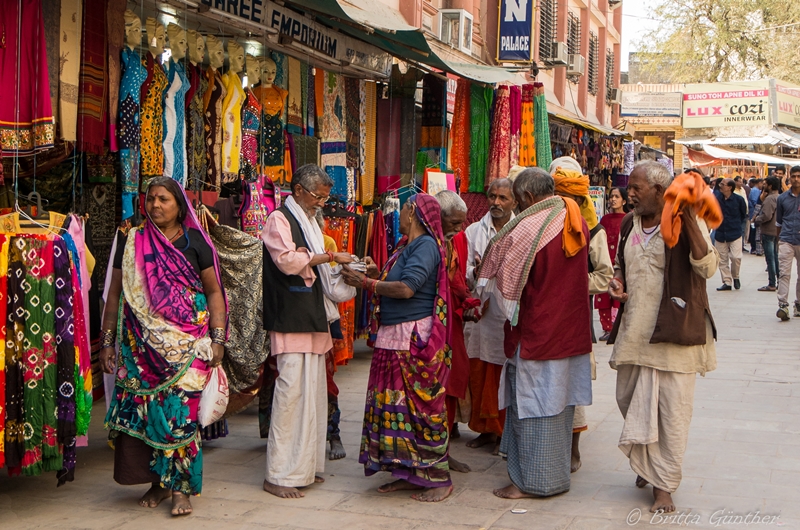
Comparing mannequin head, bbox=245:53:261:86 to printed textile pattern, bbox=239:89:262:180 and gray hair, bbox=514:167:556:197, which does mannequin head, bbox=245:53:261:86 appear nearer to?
printed textile pattern, bbox=239:89:262:180

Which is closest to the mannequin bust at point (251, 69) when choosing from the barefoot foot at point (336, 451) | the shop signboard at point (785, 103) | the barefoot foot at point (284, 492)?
the barefoot foot at point (336, 451)

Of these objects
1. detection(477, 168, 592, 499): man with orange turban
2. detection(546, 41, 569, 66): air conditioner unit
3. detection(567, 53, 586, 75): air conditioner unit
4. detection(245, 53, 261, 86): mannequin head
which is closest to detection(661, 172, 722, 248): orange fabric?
detection(477, 168, 592, 499): man with orange turban

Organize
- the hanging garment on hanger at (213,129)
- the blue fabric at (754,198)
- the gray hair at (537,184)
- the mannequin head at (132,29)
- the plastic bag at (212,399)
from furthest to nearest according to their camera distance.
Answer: the blue fabric at (754,198) < the hanging garment on hanger at (213,129) < the mannequin head at (132,29) < the gray hair at (537,184) < the plastic bag at (212,399)

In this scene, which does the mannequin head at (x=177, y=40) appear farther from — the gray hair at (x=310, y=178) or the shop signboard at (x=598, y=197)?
the shop signboard at (x=598, y=197)

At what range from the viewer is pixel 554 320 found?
465 centimetres

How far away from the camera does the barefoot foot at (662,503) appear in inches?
178

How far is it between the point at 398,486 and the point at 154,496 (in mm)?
1322

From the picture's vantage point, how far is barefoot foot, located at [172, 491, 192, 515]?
4449mm

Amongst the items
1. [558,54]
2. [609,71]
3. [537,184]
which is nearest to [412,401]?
[537,184]

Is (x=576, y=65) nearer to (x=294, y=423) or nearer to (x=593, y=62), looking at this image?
(x=593, y=62)

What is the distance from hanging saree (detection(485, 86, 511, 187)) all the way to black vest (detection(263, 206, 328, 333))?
15.9ft

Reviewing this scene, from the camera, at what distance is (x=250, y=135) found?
677cm

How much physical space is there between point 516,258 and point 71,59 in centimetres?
281

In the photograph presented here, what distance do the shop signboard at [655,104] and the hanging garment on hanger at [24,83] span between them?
2611 cm
